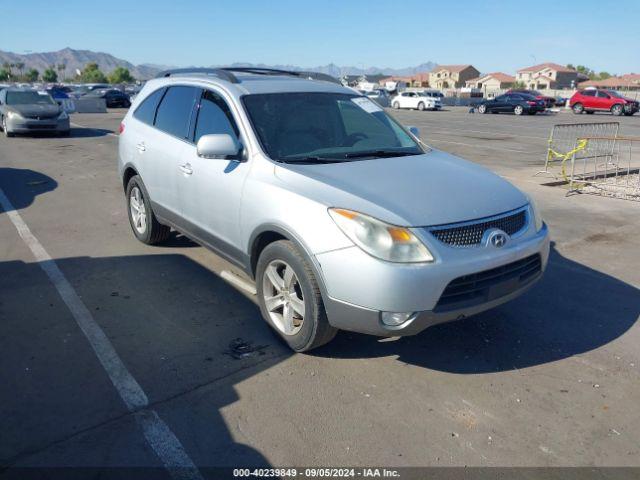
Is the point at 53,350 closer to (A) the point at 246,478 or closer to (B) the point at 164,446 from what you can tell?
(B) the point at 164,446

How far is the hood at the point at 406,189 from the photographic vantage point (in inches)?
128

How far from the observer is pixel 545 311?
4.50m

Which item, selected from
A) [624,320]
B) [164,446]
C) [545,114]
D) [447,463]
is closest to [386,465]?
[447,463]

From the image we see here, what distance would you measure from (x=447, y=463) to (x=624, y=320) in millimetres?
2490

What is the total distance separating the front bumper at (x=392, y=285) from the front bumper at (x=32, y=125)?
1624 centimetres

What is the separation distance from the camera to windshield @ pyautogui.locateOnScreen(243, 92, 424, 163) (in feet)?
13.4

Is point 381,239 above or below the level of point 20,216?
above

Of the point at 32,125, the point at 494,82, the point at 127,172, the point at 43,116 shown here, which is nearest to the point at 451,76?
the point at 494,82

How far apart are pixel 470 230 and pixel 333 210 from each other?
2.81ft

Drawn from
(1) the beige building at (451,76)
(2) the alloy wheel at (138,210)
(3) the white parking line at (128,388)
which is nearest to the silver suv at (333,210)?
(2) the alloy wheel at (138,210)

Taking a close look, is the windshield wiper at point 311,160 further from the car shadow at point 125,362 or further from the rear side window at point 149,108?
the rear side window at point 149,108

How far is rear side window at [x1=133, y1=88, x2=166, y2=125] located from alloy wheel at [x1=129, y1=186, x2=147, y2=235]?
0.77 metres

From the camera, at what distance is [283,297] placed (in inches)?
148

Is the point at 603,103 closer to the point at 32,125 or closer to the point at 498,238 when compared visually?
the point at 32,125
